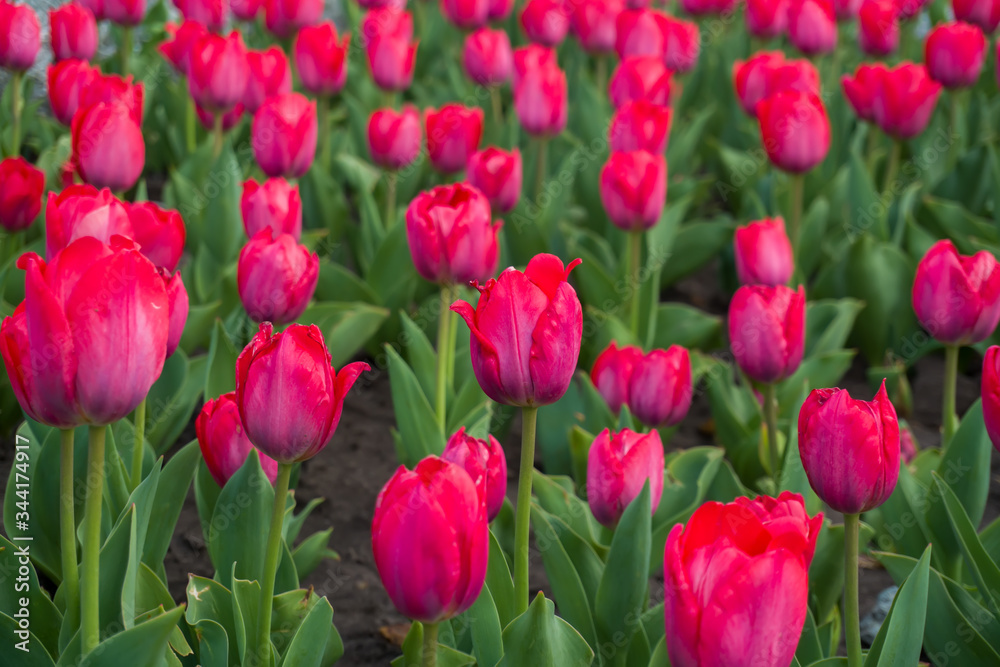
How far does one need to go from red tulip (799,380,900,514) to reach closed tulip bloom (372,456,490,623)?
17.2 inches

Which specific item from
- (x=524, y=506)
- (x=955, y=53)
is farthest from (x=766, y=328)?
(x=955, y=53)

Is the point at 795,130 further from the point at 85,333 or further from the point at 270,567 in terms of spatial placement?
the point at 85,333

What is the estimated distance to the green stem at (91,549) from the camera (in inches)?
41.2

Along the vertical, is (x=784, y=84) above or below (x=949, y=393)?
above

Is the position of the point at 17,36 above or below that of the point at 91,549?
above

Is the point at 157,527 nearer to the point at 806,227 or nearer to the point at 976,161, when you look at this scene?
the point at 806,227

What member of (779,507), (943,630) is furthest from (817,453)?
(943,630)

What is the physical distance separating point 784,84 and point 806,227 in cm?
40

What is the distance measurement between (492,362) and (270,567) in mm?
339

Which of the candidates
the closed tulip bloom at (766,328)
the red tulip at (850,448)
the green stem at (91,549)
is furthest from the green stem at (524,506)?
the closed tulip bloom at (766,328)

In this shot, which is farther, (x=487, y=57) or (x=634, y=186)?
(x=487, y=57)

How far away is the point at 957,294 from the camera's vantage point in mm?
1620

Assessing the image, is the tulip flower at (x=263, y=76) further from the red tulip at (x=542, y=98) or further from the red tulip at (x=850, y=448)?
the red tulip at (x=850, y=448)

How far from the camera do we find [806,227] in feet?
9.44
